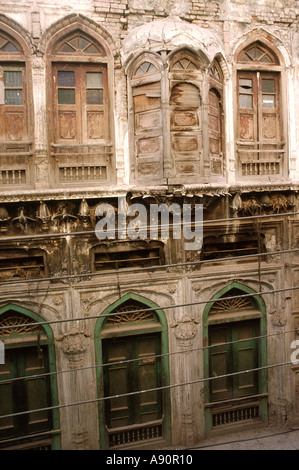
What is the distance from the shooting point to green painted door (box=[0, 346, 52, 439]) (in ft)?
22.9

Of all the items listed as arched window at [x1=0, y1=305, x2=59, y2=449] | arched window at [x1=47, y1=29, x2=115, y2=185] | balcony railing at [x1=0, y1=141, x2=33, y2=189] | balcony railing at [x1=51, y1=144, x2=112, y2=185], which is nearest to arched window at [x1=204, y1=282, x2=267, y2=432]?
arched window at [x1=0, y1=305, x2=59, y2=449]

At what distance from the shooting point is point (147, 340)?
297 inches

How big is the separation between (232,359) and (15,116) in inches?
236

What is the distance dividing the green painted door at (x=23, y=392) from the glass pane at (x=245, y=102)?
5847mm

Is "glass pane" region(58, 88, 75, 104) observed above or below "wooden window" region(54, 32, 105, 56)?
below

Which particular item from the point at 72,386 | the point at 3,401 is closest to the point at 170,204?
the point at 72,386

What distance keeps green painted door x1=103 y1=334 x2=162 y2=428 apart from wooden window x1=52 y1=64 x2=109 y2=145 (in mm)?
3726

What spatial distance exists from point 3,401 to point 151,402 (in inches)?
104

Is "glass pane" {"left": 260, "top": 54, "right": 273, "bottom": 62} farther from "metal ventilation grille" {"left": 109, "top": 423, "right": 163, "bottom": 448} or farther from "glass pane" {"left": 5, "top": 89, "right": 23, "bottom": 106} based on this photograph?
"metal ventilation grille" {"left": 109, "top": 423, "right": 163, "bottom": 448}

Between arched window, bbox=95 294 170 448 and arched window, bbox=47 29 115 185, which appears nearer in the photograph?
arched window, bbox=47 29 115 185

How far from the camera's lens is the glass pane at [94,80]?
23.4 ft

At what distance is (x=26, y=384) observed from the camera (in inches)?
277

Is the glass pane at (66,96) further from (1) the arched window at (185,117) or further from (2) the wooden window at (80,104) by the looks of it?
(1) the arched window at (185,117)

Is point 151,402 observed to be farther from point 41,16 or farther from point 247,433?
point 41,16
